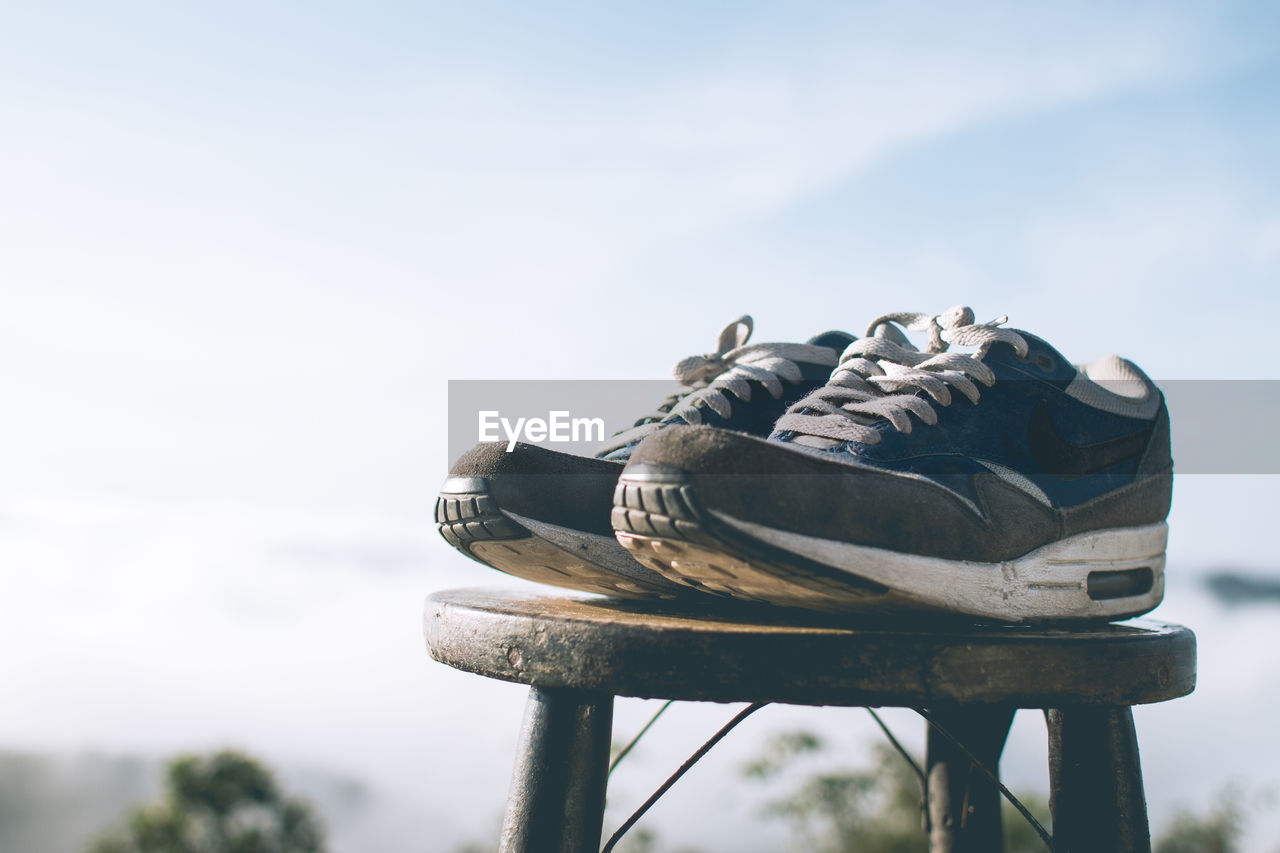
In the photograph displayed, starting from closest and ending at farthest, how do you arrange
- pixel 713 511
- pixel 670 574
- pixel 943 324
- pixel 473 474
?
pixel 713 511 < pixel 670 574 < pixel 473 474 < pixel 943 324

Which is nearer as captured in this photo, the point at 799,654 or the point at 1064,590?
the point at 799,654

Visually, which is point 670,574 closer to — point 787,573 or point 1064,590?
point 787,573

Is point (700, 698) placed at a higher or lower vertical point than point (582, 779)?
higher

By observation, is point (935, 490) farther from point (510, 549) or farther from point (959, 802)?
point (959, 802)

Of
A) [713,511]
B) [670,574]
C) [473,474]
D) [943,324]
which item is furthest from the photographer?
[943,324]

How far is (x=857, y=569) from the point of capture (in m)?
0.92

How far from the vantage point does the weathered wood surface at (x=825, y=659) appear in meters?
0.90

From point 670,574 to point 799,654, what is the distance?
17cm

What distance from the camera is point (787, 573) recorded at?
2.98ft

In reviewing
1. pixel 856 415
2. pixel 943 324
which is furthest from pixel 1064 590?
pixel 943 324

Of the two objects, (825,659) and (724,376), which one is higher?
(724,376)

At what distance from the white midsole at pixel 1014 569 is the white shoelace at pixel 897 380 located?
0.19m

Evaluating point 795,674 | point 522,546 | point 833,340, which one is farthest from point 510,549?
point 833,340

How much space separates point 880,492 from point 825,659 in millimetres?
186
